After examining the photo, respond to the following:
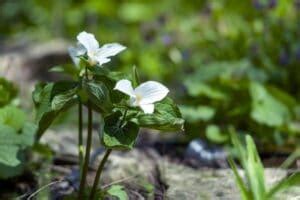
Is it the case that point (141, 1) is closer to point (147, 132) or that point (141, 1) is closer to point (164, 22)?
point (164, 22)

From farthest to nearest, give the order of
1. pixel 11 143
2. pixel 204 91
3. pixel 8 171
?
pixel 204 91
pixel 8 171
pixel 11 143

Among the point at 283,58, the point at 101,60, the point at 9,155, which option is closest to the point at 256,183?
the point at 101,60

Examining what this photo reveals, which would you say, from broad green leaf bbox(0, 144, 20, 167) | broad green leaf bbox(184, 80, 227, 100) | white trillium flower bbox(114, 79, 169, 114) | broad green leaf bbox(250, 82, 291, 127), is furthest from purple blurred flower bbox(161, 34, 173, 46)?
white trillium flower bbox(114, 79, 169, 114)

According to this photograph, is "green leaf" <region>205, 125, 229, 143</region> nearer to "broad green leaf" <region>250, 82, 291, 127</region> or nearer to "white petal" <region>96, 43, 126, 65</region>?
"broad green leaf" <region>250, 82, 291, 127</region>

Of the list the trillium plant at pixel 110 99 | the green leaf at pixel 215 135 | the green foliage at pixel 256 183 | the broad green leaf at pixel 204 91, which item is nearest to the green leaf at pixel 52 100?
the trillium plant at pixel 110 99

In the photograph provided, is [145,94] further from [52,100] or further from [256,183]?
[256,183]

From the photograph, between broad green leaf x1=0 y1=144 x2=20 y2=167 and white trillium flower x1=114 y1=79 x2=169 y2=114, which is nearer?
white trillium flower x1=114 y1=79 x2=169 y2=114

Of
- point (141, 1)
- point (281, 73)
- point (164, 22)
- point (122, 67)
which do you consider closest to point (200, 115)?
point (281, 73)
